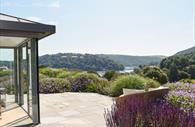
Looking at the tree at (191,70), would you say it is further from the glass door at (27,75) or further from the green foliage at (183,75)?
the glass door at (27,75)

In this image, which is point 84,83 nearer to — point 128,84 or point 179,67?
point 128,84

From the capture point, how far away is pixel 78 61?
1202 inches

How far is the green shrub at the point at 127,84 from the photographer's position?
11.1m

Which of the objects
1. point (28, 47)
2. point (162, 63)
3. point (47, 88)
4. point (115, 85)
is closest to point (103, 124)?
point (28, 47)

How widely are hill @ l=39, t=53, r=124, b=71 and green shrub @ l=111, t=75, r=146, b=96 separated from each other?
17037mm

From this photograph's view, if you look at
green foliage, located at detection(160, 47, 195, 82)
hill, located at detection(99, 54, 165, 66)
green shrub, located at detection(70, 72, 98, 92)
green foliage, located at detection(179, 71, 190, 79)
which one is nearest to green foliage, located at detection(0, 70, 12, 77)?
green shrub, located at detection(70, 72, 98, 92)

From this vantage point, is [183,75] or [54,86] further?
[183,75]

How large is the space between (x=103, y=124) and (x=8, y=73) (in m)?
4.03

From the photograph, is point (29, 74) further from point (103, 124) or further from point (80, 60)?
point (80, 60)

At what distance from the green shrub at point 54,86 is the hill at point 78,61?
15.0 m

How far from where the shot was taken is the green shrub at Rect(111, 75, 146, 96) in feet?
36.3

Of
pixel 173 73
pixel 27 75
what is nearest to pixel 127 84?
pixel 27 75

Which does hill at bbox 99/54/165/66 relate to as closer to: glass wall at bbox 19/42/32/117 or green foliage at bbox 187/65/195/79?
green foliage at bbox 187/65/195/79

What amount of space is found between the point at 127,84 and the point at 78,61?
19.6 m
